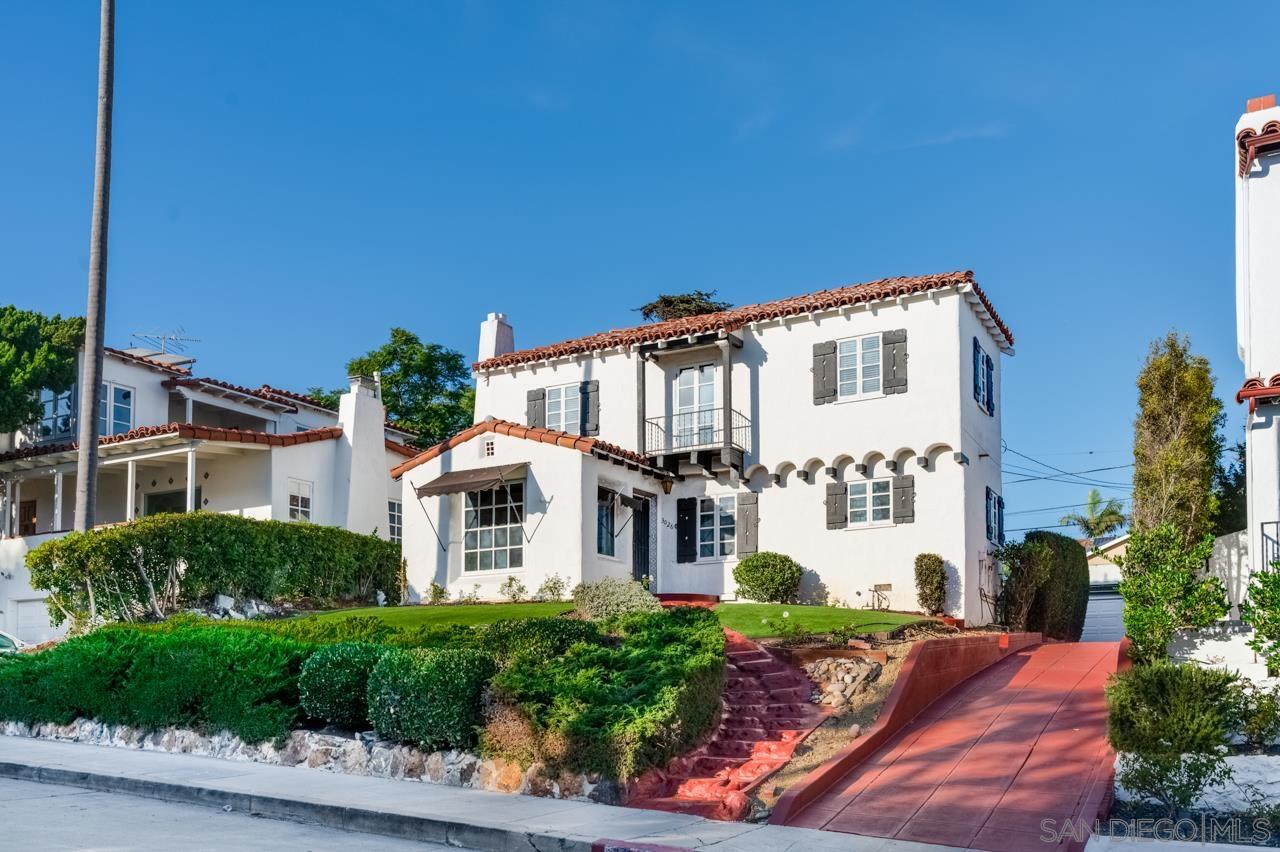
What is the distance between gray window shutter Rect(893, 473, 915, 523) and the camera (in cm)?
2456

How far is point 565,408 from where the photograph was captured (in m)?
29.1

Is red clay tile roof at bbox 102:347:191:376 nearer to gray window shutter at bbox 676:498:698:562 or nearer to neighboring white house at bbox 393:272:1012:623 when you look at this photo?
neighboring white house at bbox 393:272:1012:623

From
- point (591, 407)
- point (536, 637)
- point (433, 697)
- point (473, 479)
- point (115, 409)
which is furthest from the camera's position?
point (115, 409)

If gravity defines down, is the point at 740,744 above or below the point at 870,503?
below

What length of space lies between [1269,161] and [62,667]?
57.9ft

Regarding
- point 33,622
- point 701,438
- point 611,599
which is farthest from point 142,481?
point 611,599

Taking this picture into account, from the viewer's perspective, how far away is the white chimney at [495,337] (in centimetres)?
3100

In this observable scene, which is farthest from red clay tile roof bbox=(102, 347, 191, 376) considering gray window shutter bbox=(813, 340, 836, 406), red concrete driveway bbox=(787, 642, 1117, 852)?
red concrete driveway bbox=(787, 642, 1117, 852)

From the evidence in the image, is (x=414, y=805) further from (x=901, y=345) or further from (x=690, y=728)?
(x=901, y=345)

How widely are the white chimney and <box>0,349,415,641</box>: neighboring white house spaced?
3070 mm

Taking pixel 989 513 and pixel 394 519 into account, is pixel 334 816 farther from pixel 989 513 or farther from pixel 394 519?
pixel 394 519

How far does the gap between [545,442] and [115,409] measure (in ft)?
44.1

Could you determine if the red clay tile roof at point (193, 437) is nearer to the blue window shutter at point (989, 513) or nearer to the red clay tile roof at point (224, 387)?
the red clay tile roof at point (224, 387)

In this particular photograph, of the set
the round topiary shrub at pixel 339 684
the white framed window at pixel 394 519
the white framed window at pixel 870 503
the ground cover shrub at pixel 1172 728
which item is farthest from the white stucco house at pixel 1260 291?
the white framed window at pixel 394 519
